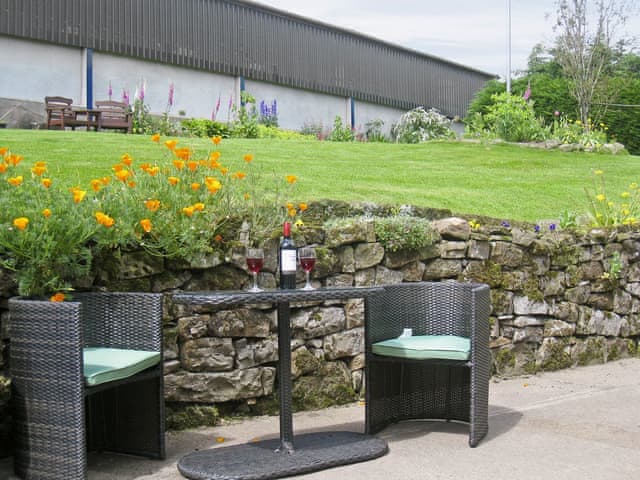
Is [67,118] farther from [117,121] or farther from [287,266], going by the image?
[287,266]

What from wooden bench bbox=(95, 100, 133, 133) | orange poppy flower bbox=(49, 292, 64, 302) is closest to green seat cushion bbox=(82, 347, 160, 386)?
orange poppy flower bbox=(49, 292, 64, 302)

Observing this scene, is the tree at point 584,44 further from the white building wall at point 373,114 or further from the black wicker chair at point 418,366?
the black wicker chair at point 418,366

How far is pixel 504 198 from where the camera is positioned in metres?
10.3

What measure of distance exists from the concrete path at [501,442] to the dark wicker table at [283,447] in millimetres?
93

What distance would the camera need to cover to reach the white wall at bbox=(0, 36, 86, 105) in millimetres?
17047

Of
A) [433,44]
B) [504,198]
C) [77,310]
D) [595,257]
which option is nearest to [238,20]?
[433,44]

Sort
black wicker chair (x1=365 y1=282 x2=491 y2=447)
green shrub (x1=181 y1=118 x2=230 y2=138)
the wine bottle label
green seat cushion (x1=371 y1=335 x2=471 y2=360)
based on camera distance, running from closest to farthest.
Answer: the wine bottle label < green seat cushion (x1=371 y1=335 x2=471 y2=360) < black wicker chair (x1=365 y1=282 x2=491 y2=447) < green shrub (x1=181 y1=118 x2=230 y2=138)

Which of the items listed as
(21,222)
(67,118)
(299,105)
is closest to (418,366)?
(21,222)

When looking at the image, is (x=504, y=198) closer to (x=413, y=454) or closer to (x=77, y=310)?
(x=413, y=454)

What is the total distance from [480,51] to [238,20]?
13759 mm

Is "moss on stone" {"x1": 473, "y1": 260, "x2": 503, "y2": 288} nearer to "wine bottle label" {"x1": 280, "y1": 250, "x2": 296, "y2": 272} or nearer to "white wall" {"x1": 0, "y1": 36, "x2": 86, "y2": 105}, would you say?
"wine bottle label" {"x1": 280, "y1": 250, "x2": 296, "y2": 272}

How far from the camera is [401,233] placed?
629cm

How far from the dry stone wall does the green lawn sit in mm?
1579

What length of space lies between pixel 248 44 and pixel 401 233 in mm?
16960
